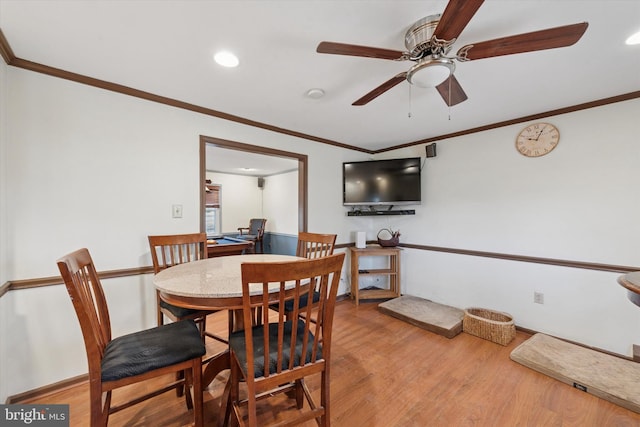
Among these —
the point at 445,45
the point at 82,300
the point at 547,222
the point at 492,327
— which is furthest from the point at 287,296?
the point at 547,222

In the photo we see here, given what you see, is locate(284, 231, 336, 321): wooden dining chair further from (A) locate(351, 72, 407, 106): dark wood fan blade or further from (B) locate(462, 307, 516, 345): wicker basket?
(B) locate(462, 307, 516, 345): wicker basket

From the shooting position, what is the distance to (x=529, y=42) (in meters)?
1.17

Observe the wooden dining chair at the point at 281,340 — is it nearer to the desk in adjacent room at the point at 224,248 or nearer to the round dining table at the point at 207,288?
the round dining table at the point at 207,288

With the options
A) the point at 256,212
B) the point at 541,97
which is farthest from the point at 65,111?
the point at 256,212

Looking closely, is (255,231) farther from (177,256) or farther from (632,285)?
(632,285)

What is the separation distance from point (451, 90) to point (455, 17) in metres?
0.75

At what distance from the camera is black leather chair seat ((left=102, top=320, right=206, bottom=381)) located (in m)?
1.14

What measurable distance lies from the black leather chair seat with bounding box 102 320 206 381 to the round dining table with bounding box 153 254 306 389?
234mm

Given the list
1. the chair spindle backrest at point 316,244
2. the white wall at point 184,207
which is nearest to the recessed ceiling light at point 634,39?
the white wall at point 184,207

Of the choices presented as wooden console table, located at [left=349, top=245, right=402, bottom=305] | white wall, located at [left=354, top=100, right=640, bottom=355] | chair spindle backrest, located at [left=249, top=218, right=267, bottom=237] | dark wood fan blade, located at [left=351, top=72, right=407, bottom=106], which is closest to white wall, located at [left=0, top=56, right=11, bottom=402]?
dark wood fan blade, located at [left=351, top=72, right=407, bottom=106]

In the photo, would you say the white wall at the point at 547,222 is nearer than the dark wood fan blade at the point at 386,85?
No

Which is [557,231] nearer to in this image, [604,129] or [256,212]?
[604,129]

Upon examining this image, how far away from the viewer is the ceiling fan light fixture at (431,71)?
1324 millimetres

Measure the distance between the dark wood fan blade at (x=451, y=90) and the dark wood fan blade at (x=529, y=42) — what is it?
28 centimetres
